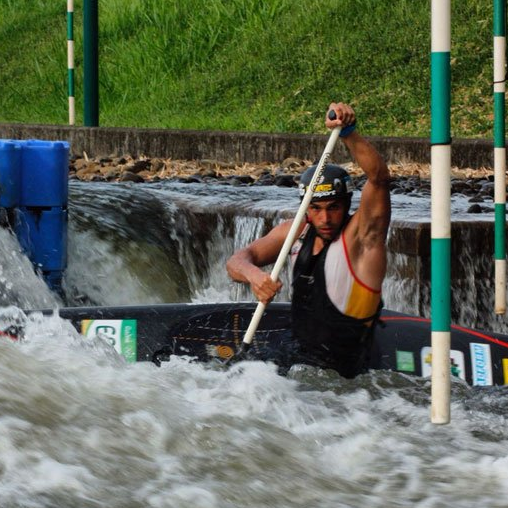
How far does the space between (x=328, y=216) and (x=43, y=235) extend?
3.26m

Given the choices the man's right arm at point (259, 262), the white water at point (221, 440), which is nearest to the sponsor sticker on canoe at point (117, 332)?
the white water at point (221, 440)

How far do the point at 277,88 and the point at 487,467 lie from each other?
11.8 metres

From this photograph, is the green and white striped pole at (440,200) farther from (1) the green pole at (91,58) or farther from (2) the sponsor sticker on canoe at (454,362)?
(1) the green pole at (91,58)

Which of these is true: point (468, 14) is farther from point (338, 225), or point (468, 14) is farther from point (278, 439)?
point (278, 439)

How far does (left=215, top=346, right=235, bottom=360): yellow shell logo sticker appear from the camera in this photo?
6.75m

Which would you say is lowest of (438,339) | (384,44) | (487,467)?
(487,467)

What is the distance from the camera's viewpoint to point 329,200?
600cm

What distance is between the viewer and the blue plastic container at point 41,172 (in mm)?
8828

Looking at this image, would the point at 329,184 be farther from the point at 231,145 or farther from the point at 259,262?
the point at 231,145

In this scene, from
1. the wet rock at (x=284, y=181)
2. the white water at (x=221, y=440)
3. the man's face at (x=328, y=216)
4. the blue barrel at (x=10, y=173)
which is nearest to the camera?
the white water at (x=221, y=440)

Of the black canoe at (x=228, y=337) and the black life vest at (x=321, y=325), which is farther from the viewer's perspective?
the black canoe at (x=228, y=337)

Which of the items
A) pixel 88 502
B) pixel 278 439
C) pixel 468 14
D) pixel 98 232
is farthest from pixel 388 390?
pixel 468 14

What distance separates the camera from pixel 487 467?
4.90m

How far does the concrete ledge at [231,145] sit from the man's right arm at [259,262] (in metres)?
5.74
